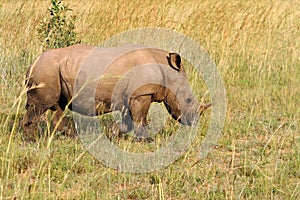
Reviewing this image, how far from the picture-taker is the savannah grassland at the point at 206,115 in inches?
139

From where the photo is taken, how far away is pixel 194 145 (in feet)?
15.5

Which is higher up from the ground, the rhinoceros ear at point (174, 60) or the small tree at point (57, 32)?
the rhinoceros ear at point (174, 60)

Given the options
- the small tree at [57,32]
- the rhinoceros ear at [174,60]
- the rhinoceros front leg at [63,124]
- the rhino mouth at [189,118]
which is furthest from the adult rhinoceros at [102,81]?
the small tree at [57,32]

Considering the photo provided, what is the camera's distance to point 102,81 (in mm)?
4629

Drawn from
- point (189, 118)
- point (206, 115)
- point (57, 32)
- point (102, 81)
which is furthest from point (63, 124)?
point (57, 32)

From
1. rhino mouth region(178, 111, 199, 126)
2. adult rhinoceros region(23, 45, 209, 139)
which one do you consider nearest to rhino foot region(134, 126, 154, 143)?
adult rhinoceros region(23, 45, 209, 139)

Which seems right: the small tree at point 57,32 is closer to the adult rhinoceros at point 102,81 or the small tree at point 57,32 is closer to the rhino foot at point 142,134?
the adult rhinoceros at point 102,81

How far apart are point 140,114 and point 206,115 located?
43.5 inches

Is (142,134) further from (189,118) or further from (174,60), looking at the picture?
(174,60)

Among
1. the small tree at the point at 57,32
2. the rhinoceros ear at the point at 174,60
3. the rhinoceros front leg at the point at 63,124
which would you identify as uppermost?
the rhinoceros ear at the point at 174,60

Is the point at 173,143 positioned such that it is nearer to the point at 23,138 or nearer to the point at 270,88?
the point at 23,138

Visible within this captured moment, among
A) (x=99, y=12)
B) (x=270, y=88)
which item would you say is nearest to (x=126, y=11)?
(x=99, y=12)

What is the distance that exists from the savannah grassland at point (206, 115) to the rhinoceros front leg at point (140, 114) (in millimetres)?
241

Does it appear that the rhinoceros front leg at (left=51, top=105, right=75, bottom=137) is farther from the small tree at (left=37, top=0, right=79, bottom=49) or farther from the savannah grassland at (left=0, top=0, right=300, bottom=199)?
the small tree at (left=37, top=0, right=79, bottom=49)
